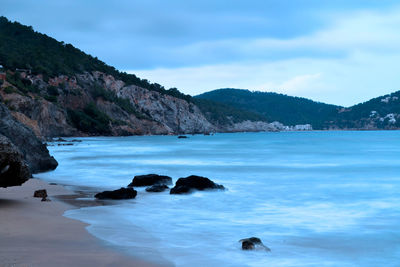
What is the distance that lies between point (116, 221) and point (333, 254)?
361 cm

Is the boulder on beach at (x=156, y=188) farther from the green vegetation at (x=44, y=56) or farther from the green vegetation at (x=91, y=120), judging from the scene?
the green vegetation at (x=44, y=56)

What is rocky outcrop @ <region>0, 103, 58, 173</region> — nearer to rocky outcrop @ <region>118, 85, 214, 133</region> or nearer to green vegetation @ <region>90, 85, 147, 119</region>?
green vegetation @ <region>90, 85, 147, 119</region>

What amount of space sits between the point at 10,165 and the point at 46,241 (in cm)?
283

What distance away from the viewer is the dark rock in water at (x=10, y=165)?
7527mm

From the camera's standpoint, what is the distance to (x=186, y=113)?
369 ft

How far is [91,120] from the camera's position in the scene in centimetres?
7550

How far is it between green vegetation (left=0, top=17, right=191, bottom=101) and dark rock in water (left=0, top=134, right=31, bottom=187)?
67406 millimetres

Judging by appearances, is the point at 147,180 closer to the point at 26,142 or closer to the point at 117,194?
the point at 117,194

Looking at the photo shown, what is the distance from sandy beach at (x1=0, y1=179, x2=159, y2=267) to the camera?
15.3 ft

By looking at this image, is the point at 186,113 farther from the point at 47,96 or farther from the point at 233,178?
the point at 233,178

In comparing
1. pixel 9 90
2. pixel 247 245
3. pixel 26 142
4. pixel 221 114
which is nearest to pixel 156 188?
pixel 26 142

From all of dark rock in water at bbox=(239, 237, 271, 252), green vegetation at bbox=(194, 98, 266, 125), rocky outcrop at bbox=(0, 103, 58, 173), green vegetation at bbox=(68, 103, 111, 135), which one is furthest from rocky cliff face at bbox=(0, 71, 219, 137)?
dark rock in water at bbox=(239, 237, 271, 252)

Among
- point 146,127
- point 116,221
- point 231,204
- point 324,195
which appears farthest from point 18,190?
point 146,127

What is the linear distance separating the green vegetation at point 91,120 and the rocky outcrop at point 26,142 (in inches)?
2335
